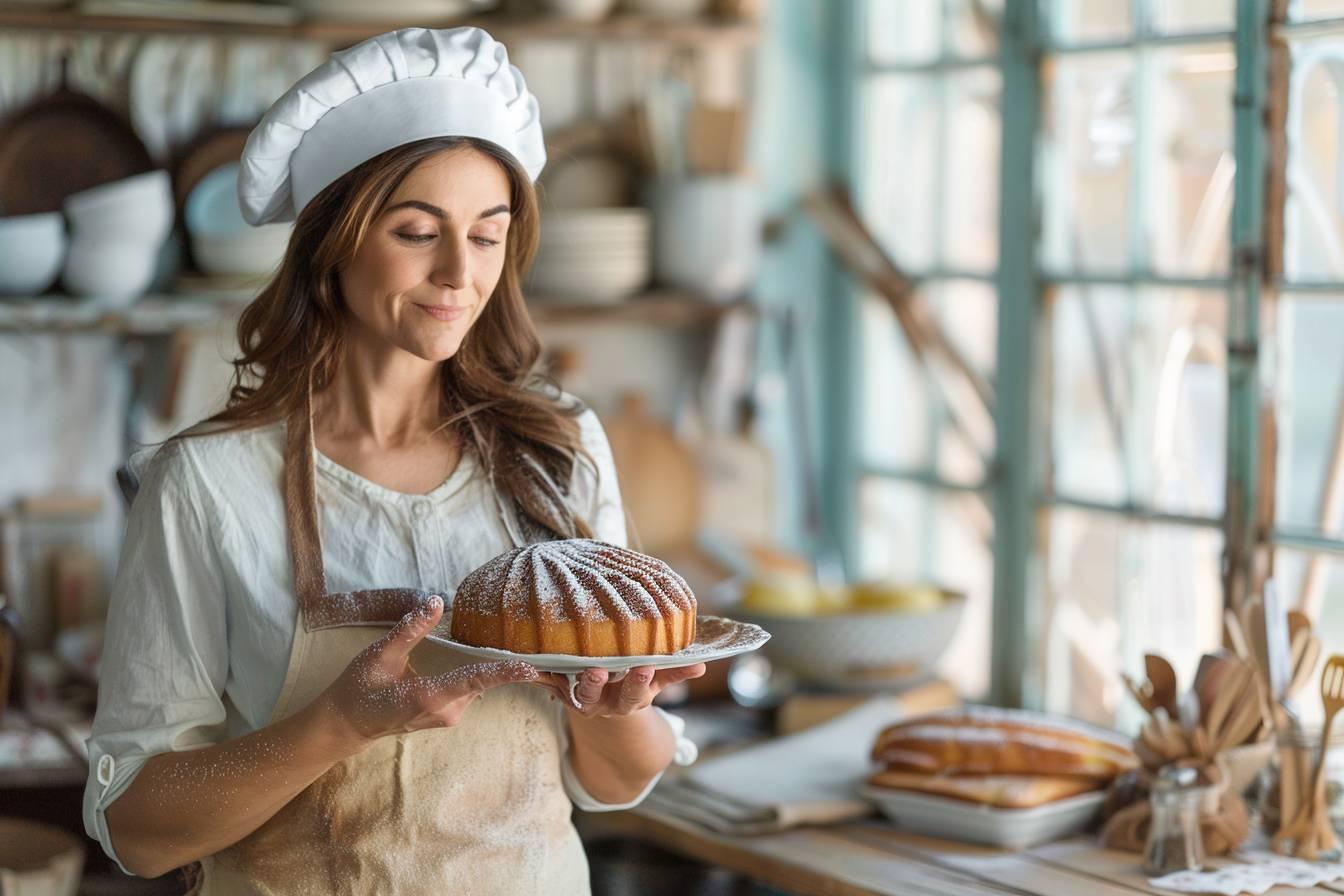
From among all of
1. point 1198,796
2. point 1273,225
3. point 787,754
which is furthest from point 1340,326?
point 787,754

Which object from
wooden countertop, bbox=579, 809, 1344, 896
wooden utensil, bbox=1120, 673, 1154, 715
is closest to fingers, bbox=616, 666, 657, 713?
wooden countertop, bbox=579, 809, 1344, 896

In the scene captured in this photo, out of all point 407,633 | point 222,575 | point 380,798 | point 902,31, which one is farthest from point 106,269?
point 902,31

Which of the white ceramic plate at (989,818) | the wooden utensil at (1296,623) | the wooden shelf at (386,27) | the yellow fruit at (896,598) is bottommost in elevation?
the white ceramic plate at (989,818)

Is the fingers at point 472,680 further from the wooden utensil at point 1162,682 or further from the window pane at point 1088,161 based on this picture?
the window pane at point 1088,161

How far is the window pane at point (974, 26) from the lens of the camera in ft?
9.30

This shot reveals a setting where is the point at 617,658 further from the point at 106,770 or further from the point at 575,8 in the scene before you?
the point at 575,8

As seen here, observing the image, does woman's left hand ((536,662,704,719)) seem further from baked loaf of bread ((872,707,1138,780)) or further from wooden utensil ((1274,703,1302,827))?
wooden utensil ((1274,703,1302,827))

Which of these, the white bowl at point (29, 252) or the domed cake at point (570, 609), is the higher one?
the white bowl at point (29, 252)

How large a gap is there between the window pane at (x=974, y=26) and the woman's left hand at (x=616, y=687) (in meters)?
1.68

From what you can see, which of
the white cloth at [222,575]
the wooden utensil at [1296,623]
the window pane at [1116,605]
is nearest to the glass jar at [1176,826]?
the wooden utensil at [1296,623]

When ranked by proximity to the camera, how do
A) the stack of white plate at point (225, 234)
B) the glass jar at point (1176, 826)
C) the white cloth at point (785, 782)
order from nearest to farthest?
the glass jar at point (1176, 826)
the white cloth at point (785, 782)
the stack of white plate at point (225, 234)

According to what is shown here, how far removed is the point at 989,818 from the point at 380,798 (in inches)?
32.2

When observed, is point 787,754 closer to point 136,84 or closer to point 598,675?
point 598,675

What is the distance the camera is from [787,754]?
2424 millimetres
